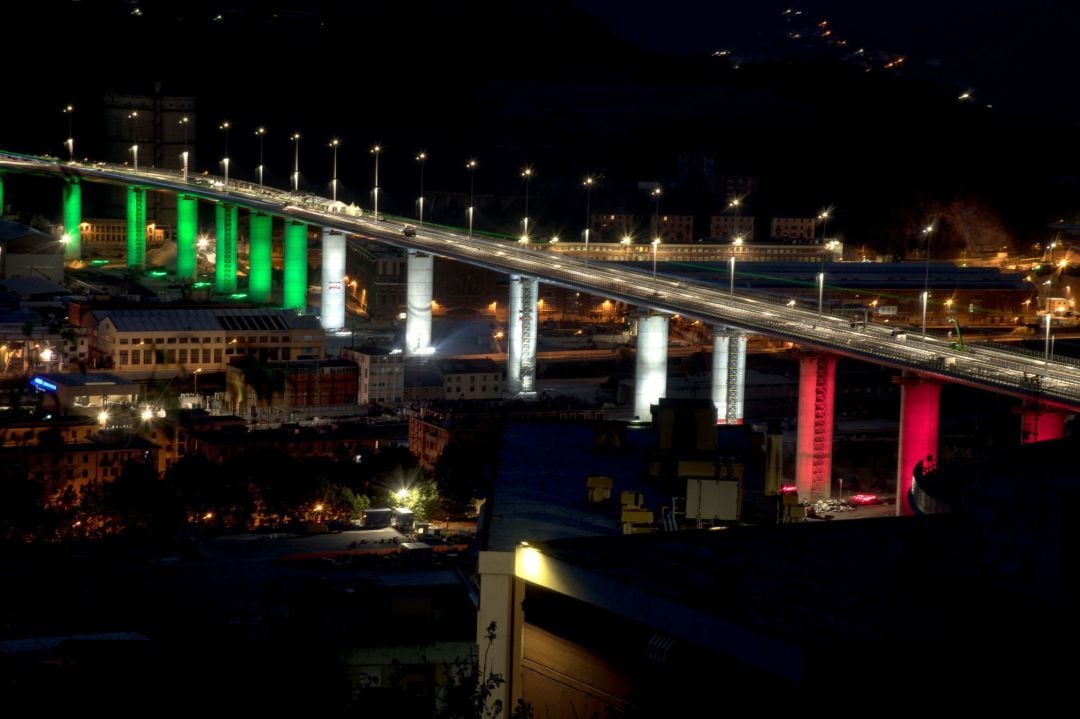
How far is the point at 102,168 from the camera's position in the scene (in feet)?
111

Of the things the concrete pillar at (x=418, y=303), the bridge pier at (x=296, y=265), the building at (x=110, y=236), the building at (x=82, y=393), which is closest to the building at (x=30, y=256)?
the building at (x=110, y=236)

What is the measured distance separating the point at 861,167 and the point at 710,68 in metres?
21.7

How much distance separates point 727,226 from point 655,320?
20426 mm

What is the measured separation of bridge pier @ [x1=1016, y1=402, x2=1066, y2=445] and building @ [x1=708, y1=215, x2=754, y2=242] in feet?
82.9

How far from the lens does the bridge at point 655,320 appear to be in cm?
1488

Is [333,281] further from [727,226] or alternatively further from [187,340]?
[727,226]

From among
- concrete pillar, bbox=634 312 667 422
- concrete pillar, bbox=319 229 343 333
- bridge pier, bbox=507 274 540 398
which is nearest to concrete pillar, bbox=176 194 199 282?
concrete pillar, bbox=319 229 343 333

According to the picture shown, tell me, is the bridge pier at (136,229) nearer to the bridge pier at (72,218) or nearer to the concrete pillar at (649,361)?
the bridge pier at (72,218)

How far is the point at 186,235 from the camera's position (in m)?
31.4

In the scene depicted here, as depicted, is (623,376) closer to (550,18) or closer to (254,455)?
(254,455)

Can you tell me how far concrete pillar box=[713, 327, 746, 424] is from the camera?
18.8 metres

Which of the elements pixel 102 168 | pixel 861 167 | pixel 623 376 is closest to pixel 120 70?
pixel 102 168

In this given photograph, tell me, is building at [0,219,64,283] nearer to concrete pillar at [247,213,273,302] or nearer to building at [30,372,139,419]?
concrete pillar at [247,213,273,302]

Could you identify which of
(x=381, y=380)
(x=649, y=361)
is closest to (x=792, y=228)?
(x=381, y=380)
